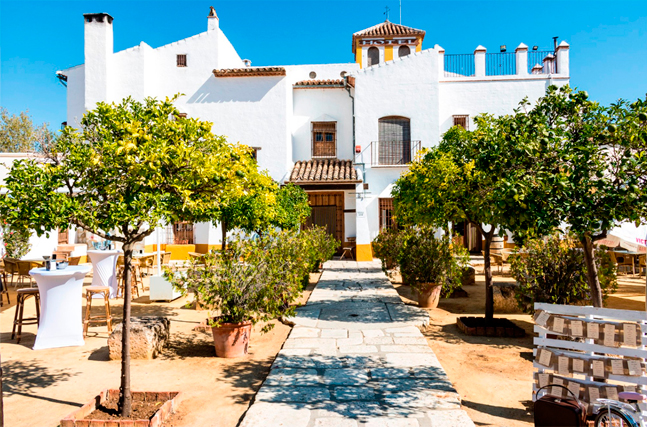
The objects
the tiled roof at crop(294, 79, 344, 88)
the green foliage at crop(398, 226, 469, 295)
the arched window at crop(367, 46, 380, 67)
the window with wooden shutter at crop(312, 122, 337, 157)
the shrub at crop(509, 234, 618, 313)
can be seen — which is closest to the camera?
the shrub at crop(509, 234, 618, 313)

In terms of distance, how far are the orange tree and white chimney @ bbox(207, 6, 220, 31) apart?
15.2m

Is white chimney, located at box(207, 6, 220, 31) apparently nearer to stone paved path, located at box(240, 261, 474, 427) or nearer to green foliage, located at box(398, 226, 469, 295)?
green foliage, located at box(398, 226, 469, 295)

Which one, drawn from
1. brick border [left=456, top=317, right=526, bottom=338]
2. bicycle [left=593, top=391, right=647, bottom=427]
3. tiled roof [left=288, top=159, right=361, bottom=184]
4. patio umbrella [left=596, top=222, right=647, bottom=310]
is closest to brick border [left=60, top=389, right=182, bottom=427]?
bicycle [left=593, top=391, right=647, bottom=427]

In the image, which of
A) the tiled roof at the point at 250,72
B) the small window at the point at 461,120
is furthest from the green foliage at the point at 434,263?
the tiled roof at the point at 250,72

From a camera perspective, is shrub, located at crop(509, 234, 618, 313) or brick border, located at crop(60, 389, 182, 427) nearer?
brick border, located at crop(60, 389, 182, 427)

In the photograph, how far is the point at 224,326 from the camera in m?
5.64

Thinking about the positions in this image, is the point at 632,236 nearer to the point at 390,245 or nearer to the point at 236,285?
the point at 390,245

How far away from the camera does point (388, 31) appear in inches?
890

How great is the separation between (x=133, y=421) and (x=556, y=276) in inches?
230

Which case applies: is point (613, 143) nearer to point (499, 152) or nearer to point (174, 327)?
point (499, 152)

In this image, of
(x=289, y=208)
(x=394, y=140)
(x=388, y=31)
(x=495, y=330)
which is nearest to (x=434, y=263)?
(x=495, y=330)

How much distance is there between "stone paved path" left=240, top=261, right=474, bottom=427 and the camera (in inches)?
147

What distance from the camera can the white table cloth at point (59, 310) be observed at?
621cm

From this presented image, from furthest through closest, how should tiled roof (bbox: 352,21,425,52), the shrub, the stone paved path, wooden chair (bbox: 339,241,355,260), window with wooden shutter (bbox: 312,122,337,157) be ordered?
tiled roof (bbox: 352,21,425,52) < window with wooden shutter (bbox: 312,122,337,157) < wooden chair (bbox: 339,241,355,260) < the shrub < the stone paved path
